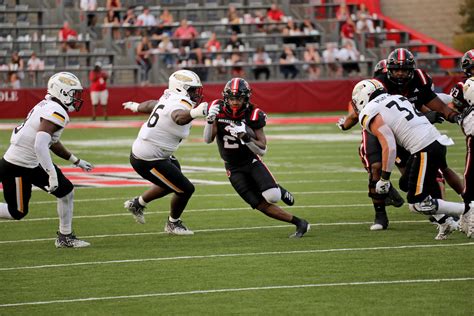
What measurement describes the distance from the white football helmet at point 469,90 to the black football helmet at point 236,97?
2.02 meters

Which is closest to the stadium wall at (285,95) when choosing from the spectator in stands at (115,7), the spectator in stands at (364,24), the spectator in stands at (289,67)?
the spectator in stands at (289,67)

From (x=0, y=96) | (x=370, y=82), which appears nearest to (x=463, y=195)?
(x=370, y=82)

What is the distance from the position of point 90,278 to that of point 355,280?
206 centimetres

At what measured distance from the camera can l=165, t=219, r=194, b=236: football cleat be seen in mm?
10453

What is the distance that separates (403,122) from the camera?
9391mm

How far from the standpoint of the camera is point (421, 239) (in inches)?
380

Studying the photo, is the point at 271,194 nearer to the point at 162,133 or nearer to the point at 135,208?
the point at 162,133

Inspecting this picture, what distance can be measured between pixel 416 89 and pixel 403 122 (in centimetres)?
158

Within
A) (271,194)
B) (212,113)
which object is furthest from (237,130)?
(271,194)

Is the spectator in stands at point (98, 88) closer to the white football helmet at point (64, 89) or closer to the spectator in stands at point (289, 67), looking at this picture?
the spectator in stands at point (289, 67)

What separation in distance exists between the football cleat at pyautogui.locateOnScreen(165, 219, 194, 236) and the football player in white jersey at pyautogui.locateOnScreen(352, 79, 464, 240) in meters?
2.10

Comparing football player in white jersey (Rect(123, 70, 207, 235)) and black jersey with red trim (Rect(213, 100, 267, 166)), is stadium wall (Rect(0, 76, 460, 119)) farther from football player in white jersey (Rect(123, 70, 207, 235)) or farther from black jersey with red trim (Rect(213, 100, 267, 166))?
black jersey with red trim (Rect(213, 100, 267, 166))

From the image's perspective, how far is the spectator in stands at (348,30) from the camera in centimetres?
3369

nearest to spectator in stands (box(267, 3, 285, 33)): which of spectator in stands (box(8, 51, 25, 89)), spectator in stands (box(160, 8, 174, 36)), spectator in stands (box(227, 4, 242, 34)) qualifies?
spectator in stands (box(227, 4, 242, 34))
